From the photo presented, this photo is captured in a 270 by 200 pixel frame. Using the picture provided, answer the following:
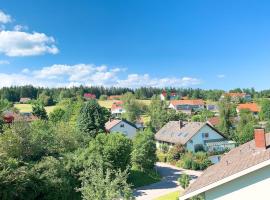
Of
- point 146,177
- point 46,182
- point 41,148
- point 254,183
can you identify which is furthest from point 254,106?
point 254,183

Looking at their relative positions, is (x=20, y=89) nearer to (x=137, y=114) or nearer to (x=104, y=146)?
(x=137, y=114)

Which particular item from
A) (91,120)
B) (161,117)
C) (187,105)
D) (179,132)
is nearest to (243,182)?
(91,120)

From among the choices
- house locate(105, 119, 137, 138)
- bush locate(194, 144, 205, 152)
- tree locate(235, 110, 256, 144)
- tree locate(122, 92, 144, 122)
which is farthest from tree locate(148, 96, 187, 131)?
bush locate(194, 144, 205, 152)

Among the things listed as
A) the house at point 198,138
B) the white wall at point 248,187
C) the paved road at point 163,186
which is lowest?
the paved road at point 163,186

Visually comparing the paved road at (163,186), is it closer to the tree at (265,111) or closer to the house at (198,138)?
the house at (198,138)

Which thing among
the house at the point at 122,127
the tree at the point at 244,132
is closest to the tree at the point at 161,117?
the house at the point at 122,127

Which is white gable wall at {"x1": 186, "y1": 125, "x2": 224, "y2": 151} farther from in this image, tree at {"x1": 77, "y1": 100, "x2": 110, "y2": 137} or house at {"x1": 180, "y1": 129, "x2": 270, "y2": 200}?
house at {"x1": 180, "y1": 129, "x2": 270, "y2": 200}
